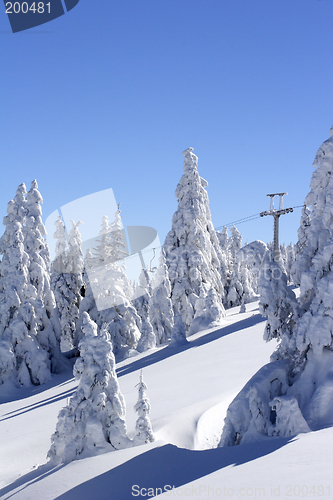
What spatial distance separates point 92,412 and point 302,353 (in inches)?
202

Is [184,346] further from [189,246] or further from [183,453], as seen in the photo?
[183,453]

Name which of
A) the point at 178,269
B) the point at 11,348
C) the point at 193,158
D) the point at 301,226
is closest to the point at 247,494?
the point at 11,348

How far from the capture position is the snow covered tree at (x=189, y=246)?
28.6m

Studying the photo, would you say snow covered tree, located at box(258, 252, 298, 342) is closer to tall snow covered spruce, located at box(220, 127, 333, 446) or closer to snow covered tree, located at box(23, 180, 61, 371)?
tall snow covered spruce, located at box(220, 127, 333, 446)

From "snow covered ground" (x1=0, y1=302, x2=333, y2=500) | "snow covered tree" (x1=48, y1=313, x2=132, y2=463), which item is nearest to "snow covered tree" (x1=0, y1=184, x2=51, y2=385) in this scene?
"snow covered ground" (x1=0, y1=302, x2=333, y2=500)

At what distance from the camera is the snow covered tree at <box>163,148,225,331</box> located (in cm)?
2862

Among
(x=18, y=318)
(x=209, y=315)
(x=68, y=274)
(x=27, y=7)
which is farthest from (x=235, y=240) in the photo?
(x=27, y=7)

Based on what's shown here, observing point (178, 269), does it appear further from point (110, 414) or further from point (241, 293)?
point (110, 414)

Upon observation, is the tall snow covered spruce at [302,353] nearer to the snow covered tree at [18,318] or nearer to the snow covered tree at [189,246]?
the snow covered tree at [189,246]

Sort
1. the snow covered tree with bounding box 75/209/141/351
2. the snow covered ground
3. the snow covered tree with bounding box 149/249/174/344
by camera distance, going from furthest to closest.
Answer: the snow covered tree with bounding box 149/249/174/344 < the snow covered tree with bounding box 75/209/141/351 < the snow covered ground

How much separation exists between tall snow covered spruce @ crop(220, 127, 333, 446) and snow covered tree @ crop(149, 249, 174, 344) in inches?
689

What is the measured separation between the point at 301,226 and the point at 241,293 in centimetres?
967

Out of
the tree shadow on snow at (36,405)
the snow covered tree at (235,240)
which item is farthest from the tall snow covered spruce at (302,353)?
the snow covered tree at (235,240)

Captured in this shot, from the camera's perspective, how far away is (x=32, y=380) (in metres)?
23.9
